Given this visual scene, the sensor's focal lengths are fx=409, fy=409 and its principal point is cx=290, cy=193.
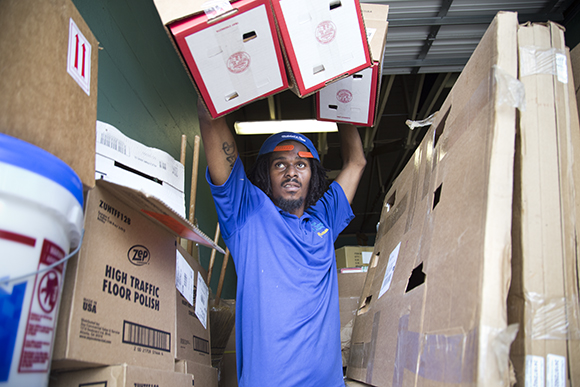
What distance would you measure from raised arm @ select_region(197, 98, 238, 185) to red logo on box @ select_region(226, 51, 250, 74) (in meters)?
0.36

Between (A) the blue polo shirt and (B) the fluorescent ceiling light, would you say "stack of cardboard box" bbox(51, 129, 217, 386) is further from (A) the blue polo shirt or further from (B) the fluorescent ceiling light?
(B) the fluorescent ceiling light

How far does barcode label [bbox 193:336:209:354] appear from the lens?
5.21 feet

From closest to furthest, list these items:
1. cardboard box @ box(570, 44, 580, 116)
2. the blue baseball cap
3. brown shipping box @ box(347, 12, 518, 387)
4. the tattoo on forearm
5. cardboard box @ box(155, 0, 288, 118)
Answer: brown shipping box @ box(347, 12, 518, 387) < cardboard box @ box(570, 44, 580, 116) < cardboard box @ box(155, 0, 288, 118) < the tattoo on forearm < the blue baseball cap

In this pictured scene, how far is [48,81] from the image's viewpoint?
0.88 metres

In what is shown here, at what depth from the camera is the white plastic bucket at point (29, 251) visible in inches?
25.5

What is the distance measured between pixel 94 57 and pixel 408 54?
2.35 m

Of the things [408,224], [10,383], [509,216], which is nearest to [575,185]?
[509,216]

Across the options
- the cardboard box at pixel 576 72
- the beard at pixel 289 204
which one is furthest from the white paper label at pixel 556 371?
the beard at pixel 289 204

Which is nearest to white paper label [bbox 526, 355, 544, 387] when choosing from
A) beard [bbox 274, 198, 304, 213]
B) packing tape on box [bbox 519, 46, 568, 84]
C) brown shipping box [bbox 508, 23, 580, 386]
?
brown shipping box [bbox 508, 23, 580, 386]

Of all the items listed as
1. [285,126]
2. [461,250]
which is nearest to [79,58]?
[461,250]

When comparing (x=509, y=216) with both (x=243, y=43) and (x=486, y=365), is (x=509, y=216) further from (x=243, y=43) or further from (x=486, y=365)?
(x=243, y=43)

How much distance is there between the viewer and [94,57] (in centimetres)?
113

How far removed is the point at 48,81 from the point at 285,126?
9.21 feet

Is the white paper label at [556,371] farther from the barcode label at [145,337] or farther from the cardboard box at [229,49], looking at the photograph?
the cardboard box at [229,49]
